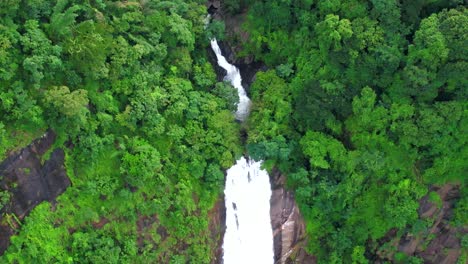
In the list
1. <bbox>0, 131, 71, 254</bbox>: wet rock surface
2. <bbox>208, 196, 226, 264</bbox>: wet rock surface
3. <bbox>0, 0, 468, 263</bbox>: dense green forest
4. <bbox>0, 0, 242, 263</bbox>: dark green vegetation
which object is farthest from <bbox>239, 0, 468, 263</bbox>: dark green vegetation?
<bbox>0, 131, 71, 254</bbox>: wet rock surface

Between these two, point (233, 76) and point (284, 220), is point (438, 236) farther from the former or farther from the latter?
point (233, 76)

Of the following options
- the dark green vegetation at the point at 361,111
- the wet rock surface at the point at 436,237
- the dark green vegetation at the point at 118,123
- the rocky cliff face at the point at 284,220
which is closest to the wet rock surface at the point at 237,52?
the dark green vegetation at the point at 361,111

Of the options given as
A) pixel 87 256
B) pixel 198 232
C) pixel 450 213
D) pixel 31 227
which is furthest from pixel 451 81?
pixel 31 227

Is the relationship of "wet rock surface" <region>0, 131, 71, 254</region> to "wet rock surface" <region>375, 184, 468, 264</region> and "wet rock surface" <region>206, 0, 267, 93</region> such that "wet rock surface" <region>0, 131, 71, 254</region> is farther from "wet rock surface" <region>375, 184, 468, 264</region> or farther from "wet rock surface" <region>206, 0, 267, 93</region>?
"wet rock surface" <region>375, 184, 468, 264</region>

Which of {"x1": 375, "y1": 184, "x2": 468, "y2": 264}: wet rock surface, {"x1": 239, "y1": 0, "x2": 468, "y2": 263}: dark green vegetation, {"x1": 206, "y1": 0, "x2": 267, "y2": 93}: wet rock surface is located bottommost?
{"x1": 375, "y1": 184, "x2": 468, "y2": 264}: wet rock surface

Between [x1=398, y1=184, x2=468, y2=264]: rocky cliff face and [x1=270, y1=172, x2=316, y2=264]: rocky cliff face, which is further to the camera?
[x1=270, y1=172, x2=316, y2=264]: rocky cliff face

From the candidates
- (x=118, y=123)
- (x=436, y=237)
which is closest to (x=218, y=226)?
(x=118, y=123)

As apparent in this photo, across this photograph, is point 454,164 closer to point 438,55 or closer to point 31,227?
point 438,55
